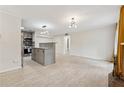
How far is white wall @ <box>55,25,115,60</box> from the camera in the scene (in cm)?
658

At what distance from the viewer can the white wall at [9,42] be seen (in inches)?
149

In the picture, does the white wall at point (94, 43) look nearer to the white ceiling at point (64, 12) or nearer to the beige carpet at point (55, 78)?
the white ceiling at point (64, 12)

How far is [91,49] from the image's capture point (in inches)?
309

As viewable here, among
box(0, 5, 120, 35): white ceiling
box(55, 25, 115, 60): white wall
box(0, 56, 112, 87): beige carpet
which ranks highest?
box(0, 5, 120, 35): white ceiling

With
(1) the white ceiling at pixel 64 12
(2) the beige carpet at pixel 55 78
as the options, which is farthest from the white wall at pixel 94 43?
(2) the beige carpet at pixel 55 78

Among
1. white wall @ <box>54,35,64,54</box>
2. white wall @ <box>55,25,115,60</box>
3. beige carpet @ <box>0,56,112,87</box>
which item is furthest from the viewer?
white wall @ <box>54,35,64,54</box>

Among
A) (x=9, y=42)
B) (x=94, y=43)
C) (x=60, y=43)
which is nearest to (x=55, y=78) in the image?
(x=9, y=42)

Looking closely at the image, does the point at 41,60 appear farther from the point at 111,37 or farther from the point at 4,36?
the point at 111,37

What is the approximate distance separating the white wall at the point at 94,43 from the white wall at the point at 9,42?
5624 mm

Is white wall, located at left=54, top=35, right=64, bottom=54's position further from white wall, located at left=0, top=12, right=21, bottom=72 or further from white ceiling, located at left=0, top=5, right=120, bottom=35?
white wall, located at left=0, top=12, right=21, bottom=72

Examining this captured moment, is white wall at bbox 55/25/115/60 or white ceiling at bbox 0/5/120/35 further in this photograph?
white wall at bbox 55/25/115/60

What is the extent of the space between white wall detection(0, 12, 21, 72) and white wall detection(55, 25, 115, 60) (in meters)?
5.62

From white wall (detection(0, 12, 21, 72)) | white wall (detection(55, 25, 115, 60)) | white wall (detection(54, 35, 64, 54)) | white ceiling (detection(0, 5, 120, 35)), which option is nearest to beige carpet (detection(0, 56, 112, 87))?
white wall (detection(0, 12, 21, 72))
